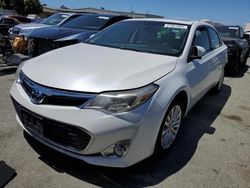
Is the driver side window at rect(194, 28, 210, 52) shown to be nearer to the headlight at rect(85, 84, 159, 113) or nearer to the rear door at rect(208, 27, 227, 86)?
the rear door at rect(208, 27, 227, 86)

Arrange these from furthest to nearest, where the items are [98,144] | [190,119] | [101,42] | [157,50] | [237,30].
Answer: [237,30] → [190,119] → [101,42] → [157,50] → [98,144]

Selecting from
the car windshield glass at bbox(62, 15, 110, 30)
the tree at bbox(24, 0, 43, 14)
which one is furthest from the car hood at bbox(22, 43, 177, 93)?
the tree at bbox(24, 0, 43, 14)

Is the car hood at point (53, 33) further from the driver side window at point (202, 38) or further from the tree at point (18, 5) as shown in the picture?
the tree at point (18, 5)

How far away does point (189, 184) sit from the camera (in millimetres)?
2902

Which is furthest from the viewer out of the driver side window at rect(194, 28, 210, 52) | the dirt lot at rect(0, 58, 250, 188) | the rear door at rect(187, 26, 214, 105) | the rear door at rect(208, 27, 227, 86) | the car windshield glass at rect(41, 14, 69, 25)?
the car windshield glass at rect(41, 14, 69, 25)

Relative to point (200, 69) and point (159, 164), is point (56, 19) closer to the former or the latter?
point (200, 69)

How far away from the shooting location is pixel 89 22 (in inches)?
318

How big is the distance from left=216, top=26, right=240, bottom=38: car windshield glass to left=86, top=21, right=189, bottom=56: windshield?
6.81 m

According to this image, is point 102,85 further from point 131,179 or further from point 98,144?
point 131,179

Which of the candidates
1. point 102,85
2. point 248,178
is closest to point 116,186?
point 102,85

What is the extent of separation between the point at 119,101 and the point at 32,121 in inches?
37.7

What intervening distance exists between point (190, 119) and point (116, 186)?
91.7 inches

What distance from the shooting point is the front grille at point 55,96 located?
256 centimetres

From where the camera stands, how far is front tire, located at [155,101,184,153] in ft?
9.95
